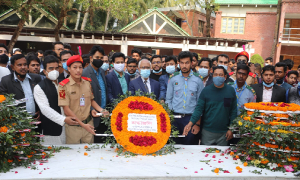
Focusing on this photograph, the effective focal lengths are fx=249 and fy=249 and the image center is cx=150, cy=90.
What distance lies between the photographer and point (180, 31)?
20.6m

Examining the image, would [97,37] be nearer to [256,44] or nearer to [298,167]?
[256,44]

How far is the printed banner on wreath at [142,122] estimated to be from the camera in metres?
3.43

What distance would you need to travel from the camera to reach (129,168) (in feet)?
9.48

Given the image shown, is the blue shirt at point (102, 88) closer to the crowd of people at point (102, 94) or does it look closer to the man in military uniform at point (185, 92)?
the crowd of people at point (102, 94)

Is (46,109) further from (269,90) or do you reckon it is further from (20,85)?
(269,90)

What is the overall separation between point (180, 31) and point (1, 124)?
19055 millimetres

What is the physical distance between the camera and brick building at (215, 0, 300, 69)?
2142 centimetres

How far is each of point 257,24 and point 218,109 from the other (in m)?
20.6

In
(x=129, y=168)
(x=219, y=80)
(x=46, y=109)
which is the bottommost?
(x=129, y=168)

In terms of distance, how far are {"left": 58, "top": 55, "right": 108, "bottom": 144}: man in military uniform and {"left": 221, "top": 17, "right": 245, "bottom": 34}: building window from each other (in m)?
20.9

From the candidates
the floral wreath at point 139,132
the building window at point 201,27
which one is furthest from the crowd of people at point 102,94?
the building window at point 201,27

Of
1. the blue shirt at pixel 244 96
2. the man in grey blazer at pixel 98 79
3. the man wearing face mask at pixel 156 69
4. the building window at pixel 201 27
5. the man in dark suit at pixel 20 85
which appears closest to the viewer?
the man in dark suit at pixel 20 85

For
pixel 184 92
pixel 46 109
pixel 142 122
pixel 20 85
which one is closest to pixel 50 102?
pixel 46 109

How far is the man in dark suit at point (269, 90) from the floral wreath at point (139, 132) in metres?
2.07
